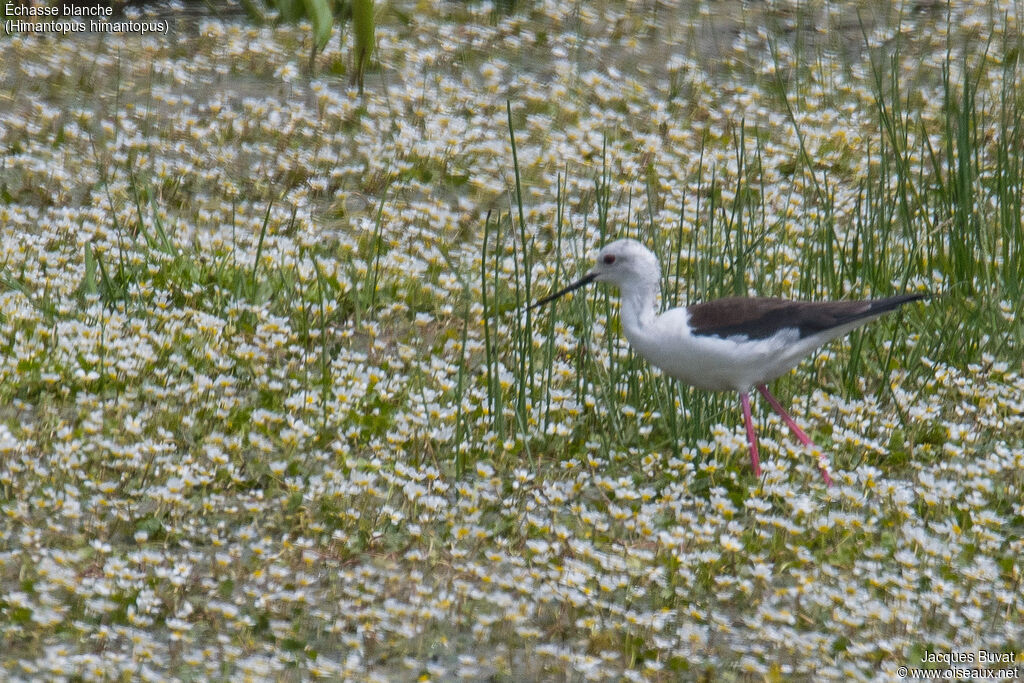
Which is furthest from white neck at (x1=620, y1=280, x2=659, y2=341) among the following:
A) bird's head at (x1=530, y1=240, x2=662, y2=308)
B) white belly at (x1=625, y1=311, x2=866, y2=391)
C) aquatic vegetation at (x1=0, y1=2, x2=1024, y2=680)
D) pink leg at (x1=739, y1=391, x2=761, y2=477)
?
pink leg at (x1=739, y1=391, x2=761, y2=477)

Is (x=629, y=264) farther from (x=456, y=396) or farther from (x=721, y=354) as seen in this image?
(x=456, y=396)

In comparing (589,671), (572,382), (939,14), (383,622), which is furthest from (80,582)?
(939,14)

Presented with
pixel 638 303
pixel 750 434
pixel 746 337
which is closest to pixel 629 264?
pixel 638 303

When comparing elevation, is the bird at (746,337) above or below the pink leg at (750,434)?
above

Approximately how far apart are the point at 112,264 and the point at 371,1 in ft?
8.94

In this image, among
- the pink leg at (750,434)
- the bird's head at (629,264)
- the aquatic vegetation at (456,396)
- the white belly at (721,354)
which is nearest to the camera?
the aquatic vegetation at (456,396)

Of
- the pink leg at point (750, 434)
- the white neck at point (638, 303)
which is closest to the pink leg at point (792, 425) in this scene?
the pink leg at point (750, 434)

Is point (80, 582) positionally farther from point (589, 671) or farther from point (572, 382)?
point (572, 382)

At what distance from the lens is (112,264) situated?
6383 millimetres

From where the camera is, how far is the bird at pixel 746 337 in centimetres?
465

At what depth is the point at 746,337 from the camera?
15.4 feet

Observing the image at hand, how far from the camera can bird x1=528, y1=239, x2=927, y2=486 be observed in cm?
465

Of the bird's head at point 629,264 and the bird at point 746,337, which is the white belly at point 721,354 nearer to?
the bird at point 746,337

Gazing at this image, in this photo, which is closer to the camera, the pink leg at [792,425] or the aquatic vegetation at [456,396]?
the aquatic vegetation at [456,396]
